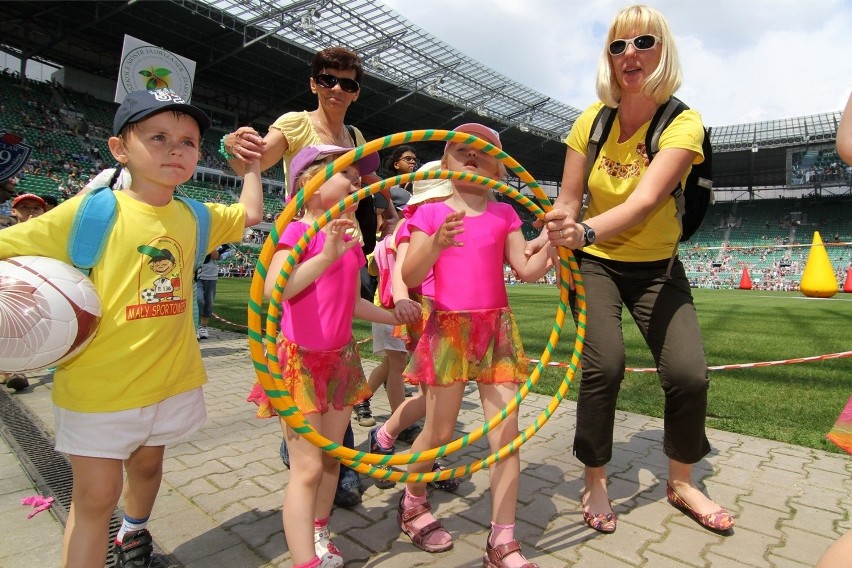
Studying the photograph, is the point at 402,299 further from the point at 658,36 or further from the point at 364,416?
the point at 364,416

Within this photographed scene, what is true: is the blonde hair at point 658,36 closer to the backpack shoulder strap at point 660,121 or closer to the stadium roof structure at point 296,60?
the backpack shoulder strap at point 660,121

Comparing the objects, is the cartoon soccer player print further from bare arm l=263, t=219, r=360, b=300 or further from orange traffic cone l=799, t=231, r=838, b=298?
orange traffic cone l=799, t=231, r=838, b=298

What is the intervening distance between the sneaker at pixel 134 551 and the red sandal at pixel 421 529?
122cm

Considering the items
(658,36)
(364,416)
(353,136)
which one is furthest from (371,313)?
(364,416)

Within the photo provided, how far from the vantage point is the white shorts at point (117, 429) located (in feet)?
7.20

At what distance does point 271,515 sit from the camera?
127 inches

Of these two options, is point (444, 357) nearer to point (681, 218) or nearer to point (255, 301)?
point (255, 301)

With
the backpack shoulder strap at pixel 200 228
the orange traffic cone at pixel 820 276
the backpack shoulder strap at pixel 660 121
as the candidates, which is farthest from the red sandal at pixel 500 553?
the orange traffic cone at pixel 820 276

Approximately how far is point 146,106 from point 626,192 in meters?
2.45

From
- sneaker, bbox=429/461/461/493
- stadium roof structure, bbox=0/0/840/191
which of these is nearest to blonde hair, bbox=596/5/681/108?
sneaker, bbox=429/461/461/493

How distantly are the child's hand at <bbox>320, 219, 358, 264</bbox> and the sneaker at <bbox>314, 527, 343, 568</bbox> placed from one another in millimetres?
1358

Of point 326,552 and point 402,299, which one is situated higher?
point 402,299

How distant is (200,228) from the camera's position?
2656 millimetres

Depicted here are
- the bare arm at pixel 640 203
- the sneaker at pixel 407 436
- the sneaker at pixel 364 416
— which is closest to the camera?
the bare arm at pixel 640 203
